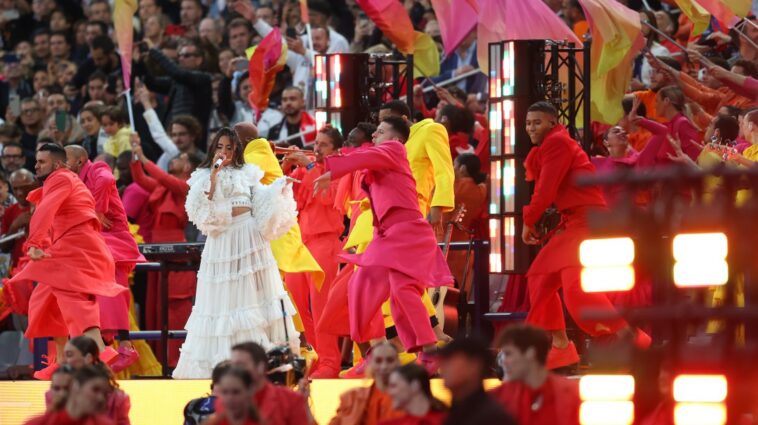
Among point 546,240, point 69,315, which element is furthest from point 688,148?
point 69,315

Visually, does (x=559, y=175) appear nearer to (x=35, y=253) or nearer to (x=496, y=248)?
(x=496, y=248)

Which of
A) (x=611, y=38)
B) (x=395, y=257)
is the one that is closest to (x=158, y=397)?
(x=395, y=257)

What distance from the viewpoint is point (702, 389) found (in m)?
8.20

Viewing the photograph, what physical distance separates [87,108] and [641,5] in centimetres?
579

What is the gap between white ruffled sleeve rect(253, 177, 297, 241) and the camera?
14148 millimetres

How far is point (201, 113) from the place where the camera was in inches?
778

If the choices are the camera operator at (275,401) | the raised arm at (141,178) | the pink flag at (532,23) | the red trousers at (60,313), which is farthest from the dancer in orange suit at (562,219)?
the raised arm at (141,178)

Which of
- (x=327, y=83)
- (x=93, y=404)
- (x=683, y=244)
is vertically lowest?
(x=93, y=404)

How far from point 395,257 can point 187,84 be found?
687cm

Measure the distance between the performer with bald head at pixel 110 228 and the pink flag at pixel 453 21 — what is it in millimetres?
3593

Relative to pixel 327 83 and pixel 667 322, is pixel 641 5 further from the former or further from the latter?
pixel 667 322

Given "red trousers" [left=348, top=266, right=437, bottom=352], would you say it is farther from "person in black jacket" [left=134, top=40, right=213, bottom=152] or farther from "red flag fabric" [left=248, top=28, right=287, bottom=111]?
"person in black jacket" [left=134, top=40, right=213, bottom=152]

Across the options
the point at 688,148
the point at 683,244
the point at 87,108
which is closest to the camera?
the point at 683,244

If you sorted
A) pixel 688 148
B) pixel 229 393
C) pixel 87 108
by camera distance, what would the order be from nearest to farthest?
pixel 229 393, pixel 688 148, pixel 87 108
